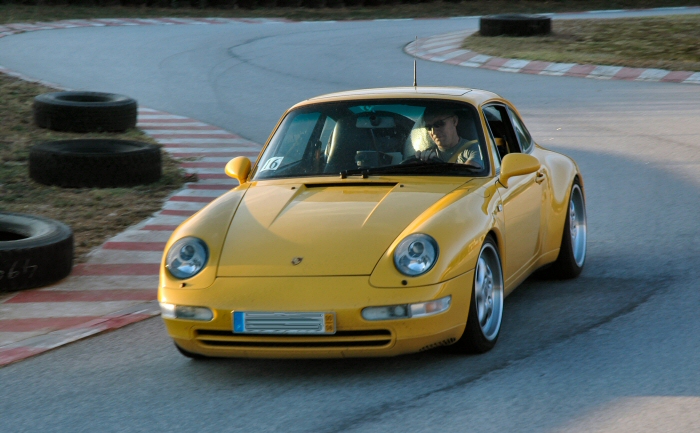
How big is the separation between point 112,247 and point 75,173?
6.90 feet

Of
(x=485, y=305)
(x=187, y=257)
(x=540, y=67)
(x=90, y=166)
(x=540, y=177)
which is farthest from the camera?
(x=540, y=67)

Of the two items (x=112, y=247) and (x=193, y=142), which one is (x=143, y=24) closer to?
(x=193, y=142)

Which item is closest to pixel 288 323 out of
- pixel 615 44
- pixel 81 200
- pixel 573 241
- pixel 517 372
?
Answer: pixel 517 372

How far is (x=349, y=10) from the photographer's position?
3303cm

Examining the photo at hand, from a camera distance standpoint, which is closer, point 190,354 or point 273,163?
point 190,354

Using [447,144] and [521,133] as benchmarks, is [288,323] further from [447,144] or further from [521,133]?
[521,133]

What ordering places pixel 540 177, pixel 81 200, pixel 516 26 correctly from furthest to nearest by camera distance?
pixel 516 26
pixel 81 200
pixel 540 177

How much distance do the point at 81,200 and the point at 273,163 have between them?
3.84 meters

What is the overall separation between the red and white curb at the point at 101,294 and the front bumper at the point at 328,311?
4.27 feet

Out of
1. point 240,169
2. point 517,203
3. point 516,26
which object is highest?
point 240,169

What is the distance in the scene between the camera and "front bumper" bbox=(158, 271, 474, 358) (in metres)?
4.61

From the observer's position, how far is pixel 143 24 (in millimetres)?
27391

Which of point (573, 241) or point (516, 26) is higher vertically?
point (516, 26)

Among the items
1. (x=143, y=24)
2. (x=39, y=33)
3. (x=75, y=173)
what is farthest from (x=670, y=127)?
(x=143, y=24)
